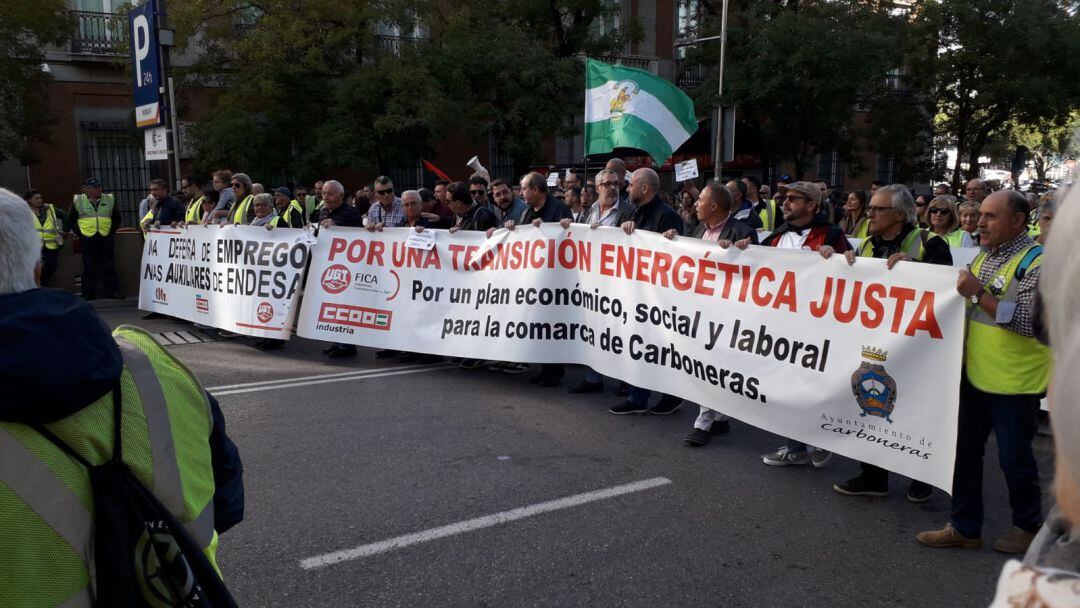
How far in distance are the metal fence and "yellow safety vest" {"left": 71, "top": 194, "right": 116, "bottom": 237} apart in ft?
26.6

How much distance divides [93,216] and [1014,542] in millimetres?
12673

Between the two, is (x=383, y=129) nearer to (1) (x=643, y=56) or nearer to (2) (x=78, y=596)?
(1) (x=643, y=56)

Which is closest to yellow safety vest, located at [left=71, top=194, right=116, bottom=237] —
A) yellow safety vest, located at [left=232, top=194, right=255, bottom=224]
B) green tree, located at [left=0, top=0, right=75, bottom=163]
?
yellow safety vest, located at [left=232, top=194, right=255, bottom=224]

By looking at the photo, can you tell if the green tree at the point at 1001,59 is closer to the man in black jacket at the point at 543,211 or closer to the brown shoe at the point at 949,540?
the man in black jacket at the point at 543,211

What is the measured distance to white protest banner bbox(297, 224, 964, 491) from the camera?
4.39 metres

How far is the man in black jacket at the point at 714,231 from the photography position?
18.6ft

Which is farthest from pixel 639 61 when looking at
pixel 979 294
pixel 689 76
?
pixel 979 294

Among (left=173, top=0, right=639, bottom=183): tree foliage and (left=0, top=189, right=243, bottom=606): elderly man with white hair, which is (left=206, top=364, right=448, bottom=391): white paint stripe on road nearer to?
(left=0, top=189, right=243, bottom=606): elderly man with white hair

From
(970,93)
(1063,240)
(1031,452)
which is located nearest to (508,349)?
(1031,452)

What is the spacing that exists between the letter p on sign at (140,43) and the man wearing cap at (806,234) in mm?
10856

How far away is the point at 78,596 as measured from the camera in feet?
5.36

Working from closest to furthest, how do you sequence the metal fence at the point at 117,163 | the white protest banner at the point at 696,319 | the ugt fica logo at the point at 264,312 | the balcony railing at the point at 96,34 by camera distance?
the white protest banner at the point at 696,319
the ugt fica logo at the point at 264,312
the balcony railing at the point at 96,34
the metal fence at the point at 117,163

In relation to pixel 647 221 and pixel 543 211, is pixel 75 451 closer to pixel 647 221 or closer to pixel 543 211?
pixel 647 221

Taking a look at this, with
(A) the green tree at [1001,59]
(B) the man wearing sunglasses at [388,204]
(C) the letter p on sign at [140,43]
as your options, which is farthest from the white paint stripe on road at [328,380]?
(A) the green tree at [1001,59]
